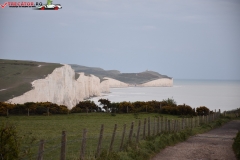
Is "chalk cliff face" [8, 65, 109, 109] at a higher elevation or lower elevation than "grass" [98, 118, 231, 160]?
higher

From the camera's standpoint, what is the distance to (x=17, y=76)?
289 ft

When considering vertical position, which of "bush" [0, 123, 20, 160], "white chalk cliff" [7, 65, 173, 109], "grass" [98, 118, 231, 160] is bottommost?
"grass" [98, 118, 231, 160]

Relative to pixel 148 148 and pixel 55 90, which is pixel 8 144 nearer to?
pixel 148 148

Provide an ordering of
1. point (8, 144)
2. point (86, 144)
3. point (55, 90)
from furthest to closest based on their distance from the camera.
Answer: point (55, 90), point (86, 144), point (8, 144)

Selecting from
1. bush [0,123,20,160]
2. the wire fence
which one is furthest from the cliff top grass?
bush [0,123,20,160]

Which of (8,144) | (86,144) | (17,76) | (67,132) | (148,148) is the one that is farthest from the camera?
(17,76)

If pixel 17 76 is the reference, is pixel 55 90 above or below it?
below

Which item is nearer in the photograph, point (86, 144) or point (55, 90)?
point (86, 144)

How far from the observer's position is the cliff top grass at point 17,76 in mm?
72731

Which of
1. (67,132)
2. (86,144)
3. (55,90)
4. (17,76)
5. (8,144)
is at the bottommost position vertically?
(86,144)

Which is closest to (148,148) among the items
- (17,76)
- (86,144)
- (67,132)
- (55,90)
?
(86,144)

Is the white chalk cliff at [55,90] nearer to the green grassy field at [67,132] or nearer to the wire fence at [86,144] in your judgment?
the green grassy field at [67,132]

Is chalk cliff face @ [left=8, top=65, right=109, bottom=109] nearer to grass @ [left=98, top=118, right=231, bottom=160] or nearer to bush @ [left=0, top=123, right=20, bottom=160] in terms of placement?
grass @ [left=98, top=118, right=231, bottom=160]

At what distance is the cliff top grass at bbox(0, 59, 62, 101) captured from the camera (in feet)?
239
